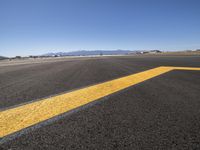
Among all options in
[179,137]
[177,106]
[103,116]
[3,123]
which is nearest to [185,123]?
[179,137]

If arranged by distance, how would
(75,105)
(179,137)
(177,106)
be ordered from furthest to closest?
(75,105) → (177,106) → (179,137)

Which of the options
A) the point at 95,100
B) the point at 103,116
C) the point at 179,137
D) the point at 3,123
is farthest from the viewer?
the point at 95,100

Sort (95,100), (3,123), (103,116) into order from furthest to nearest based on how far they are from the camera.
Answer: (95,100) → (103,116) → (3,123)

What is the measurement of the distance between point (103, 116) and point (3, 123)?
101 centimetres

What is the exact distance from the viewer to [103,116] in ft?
5.40

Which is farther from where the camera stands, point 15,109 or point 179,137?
point 15,109

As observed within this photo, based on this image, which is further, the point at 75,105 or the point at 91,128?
the point at 75,105

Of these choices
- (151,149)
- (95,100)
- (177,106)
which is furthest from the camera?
(95,100)

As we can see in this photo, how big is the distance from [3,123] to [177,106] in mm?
1986

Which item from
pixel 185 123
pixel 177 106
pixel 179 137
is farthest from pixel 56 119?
pixel 177 106

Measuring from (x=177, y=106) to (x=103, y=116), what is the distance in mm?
977

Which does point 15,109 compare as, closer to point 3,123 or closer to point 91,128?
point 3,123

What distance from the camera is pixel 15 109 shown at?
1.92 meters

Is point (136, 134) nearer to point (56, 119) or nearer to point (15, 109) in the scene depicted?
point (56, 119)
